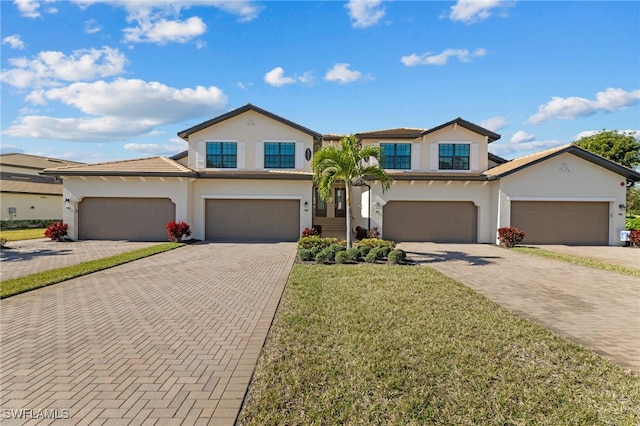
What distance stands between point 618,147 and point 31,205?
53579mm

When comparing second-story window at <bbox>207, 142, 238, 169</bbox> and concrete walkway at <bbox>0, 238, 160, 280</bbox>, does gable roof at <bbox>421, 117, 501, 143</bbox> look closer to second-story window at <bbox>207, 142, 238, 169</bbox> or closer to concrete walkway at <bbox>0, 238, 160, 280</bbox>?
second-story window at <bbox>207, 142, 238, 169</bbox>

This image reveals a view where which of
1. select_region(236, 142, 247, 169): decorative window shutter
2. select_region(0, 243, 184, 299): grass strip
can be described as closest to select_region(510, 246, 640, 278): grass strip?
select_region(236, 142, 247, 169): decorative window shutter

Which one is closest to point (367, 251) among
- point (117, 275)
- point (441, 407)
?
point (117, 275)

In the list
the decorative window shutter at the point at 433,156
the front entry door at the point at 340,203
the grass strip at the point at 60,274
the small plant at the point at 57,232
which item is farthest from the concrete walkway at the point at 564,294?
the small plant at the point at 57,232

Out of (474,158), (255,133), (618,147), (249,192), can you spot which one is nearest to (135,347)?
(249,192)

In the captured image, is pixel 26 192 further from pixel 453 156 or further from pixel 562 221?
pixel 562 221

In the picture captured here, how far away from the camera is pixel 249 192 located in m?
18.8

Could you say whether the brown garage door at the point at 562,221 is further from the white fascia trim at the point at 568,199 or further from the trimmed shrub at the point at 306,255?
the trimmed shrub at the point at 306,255

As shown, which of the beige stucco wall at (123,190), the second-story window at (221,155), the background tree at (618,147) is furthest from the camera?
the background tree at (618,147)

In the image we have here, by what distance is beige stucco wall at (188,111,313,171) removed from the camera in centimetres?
1927

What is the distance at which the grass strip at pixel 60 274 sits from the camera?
812 cm

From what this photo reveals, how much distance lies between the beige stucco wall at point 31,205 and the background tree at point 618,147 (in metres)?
51.4

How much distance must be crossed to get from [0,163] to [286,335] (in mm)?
39841

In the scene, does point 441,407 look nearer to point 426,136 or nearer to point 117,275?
point 117,275
